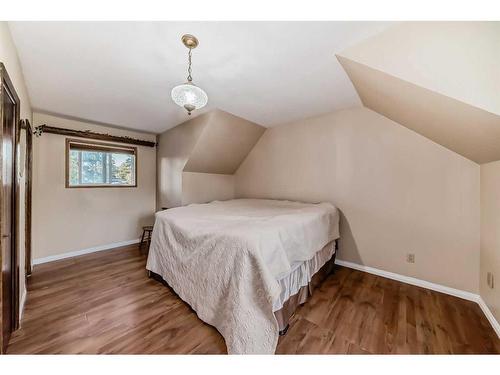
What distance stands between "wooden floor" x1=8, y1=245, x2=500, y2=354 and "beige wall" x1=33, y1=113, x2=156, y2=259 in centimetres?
86

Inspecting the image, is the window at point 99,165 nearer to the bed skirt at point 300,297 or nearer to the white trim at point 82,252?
the white trim at point 82,252

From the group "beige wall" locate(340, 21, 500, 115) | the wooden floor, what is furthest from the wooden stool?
"beige wall" locate(340, 21, 500, 115)

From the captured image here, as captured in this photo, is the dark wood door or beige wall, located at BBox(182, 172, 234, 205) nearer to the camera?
the dark wood door

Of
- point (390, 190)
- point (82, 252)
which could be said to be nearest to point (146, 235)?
point (82, 252)

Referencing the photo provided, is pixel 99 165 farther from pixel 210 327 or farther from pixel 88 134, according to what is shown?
pixel 210 327

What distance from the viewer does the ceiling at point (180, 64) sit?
1.35m

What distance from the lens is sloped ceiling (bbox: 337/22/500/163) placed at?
1.09 m

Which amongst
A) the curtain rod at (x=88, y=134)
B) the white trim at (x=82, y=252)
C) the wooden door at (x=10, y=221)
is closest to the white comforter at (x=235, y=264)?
the wooden door at (x=10, y=221)

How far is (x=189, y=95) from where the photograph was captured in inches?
61.6

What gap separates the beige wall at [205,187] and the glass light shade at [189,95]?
216 cm

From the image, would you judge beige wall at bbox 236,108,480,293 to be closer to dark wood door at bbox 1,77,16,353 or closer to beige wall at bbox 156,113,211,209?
beige wall at bbox 156,113,211,209


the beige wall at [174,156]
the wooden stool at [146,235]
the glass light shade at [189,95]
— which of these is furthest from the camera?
the wooden stool at [146,235]

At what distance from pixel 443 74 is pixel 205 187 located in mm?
3510

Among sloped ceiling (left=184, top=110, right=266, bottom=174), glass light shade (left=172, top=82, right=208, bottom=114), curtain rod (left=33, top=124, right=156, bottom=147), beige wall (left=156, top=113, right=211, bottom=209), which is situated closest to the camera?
glass light shade (left=172, top=82, right=208, bottom=114)
